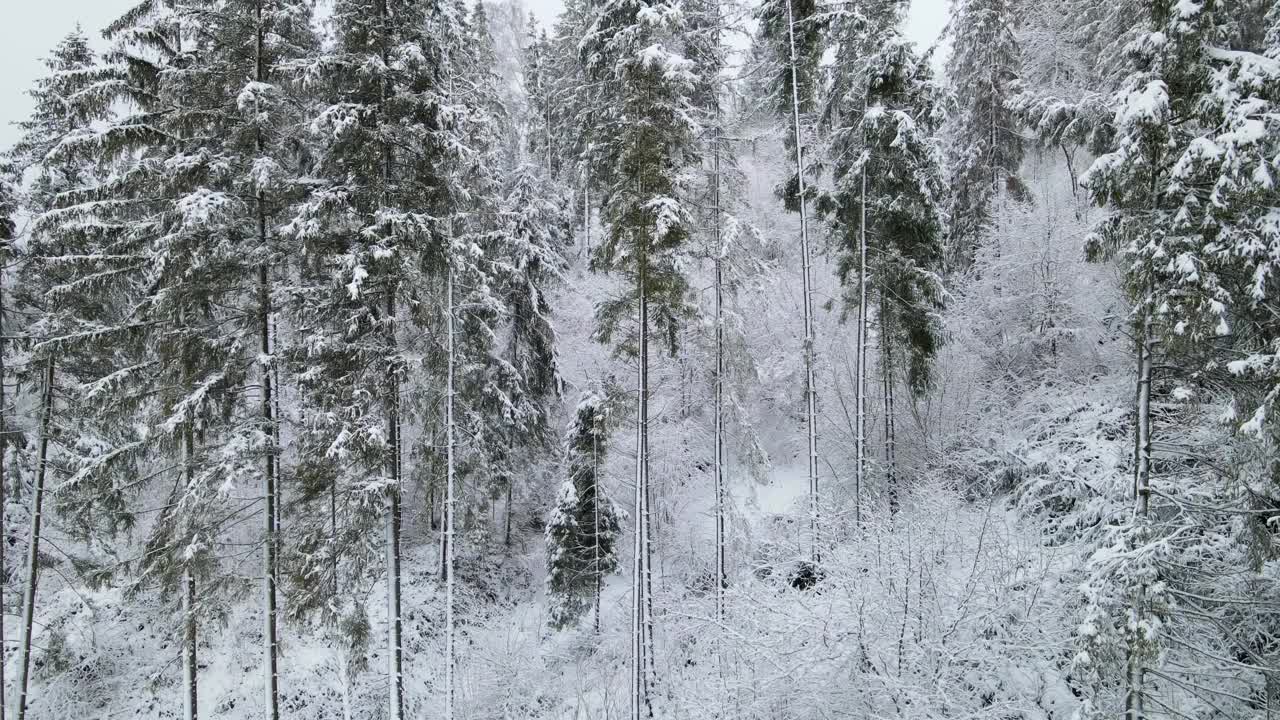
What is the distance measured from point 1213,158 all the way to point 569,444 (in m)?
16.1

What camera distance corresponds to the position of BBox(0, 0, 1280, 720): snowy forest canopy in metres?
7.41

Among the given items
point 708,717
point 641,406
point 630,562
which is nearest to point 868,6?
point 641,406

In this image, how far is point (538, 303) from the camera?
20.8 m

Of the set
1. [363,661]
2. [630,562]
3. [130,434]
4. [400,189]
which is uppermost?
[400,189]

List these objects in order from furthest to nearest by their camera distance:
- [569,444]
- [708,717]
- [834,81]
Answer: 1. [569,444]
2. [834,81]
3. [708,717]

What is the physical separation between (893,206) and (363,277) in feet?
40.1

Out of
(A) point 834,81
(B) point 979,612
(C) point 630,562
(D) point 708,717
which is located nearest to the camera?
(B) point 979,612

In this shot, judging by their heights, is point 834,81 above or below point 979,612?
Answer: above

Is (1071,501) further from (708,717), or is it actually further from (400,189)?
(400,189)

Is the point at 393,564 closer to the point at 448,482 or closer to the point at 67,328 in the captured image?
the point at 448,482

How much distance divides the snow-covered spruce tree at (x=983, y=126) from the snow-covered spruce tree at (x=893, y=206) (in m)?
7.17

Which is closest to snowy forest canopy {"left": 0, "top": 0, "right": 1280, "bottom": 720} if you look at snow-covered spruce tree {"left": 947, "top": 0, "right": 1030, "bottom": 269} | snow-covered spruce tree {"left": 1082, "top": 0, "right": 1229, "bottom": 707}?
snow-covered spruce tree {"left": 1082, "top": 0, "right": 1229, "bottom": 707}

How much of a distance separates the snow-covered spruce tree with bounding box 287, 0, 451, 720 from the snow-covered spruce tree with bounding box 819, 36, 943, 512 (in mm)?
9866

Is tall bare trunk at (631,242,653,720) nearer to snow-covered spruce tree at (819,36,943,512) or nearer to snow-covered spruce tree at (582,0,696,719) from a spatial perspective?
snow-covered spruce tree at (582,0,696,719)
